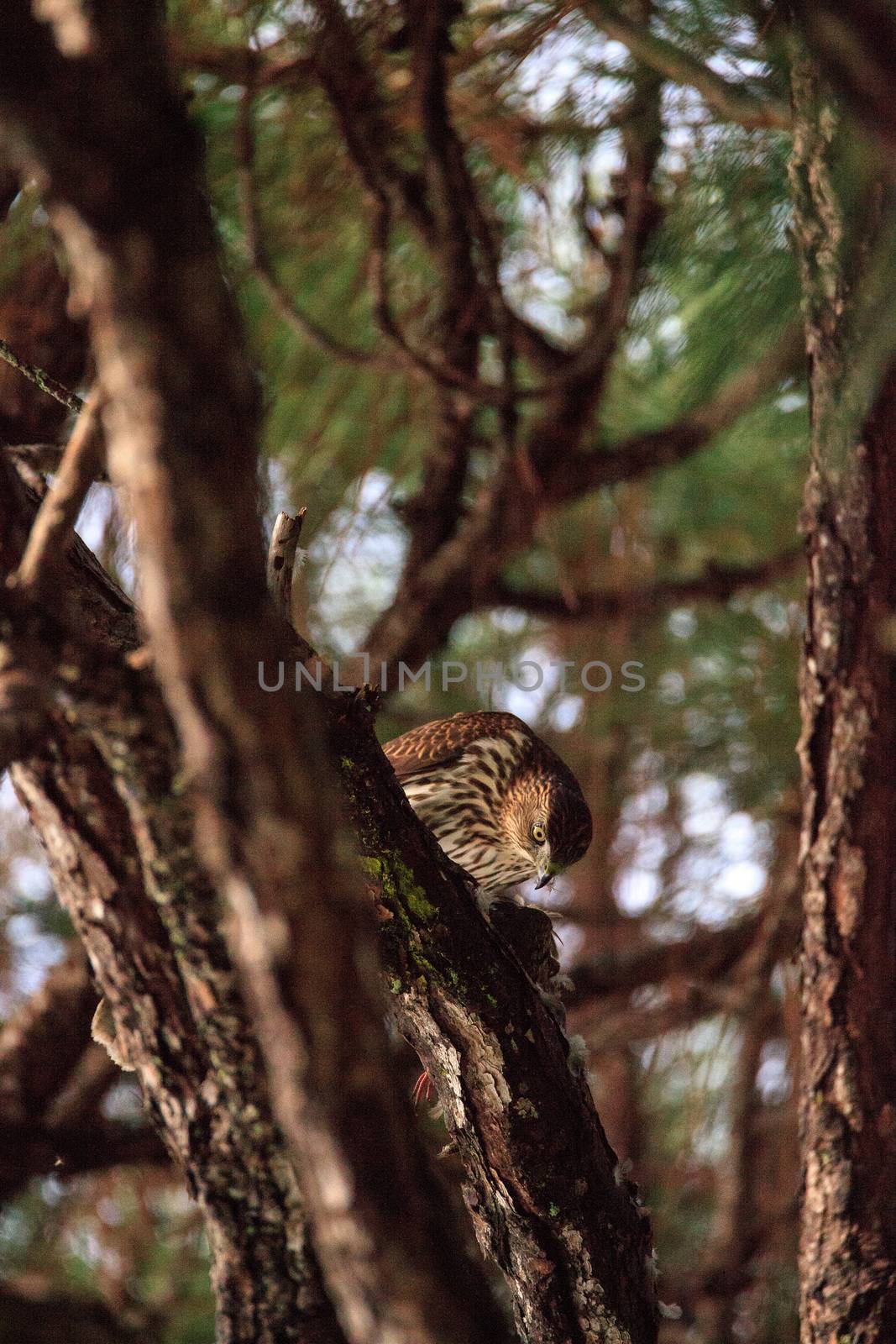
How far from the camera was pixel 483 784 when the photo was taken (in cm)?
379

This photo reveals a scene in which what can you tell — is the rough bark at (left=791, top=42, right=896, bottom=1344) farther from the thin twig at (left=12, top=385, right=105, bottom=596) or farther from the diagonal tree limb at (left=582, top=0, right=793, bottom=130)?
the thin twig at (left=12, top=385, right=105, bottom=596)

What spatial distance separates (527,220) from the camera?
411cm

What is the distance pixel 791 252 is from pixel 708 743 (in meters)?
2.08

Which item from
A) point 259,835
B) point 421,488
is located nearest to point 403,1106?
point 259,835

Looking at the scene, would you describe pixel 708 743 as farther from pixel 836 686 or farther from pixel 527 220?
pixel 836 686

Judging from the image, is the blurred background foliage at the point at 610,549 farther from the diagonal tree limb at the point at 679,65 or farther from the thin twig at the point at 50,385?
the thin twig at the point at 50,385

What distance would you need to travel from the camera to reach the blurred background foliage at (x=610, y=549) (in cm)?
307

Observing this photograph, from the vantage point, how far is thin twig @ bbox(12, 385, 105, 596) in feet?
3.98

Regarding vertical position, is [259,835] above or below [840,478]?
below

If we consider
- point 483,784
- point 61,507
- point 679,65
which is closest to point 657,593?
point 483,784

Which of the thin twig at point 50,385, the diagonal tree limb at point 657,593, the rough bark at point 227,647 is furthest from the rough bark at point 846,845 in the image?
the diagonal tree limb at point 657,593

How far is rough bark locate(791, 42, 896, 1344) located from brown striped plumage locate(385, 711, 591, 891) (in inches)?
49.5

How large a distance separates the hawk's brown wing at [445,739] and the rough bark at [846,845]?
1.43 m

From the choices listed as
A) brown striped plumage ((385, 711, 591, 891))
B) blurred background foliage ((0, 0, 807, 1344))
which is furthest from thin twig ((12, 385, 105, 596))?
brown striped plumage ((385, 711, 591, 891))
